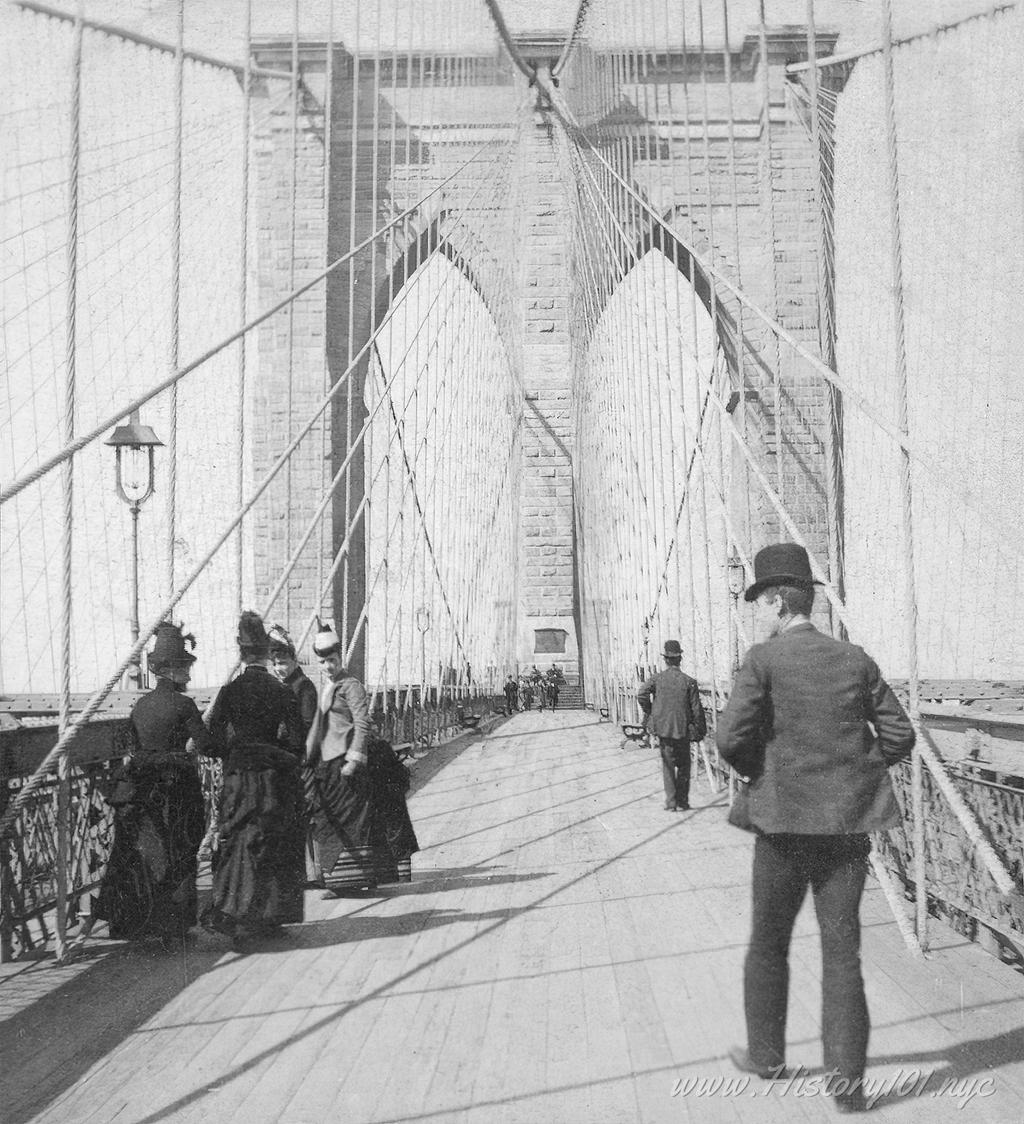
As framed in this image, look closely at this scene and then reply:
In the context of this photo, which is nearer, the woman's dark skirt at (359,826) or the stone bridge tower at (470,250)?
the woman's dark skirt at (359,826)

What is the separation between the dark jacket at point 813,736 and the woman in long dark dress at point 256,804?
186 centimetres

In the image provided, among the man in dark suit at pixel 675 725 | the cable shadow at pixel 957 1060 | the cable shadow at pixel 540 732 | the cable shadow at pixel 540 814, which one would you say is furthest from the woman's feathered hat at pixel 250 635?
the cable shadow at pixel 540 732

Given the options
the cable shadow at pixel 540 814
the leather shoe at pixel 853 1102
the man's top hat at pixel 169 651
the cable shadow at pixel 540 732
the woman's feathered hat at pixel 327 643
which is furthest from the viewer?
the cable shadow at pixel 540 732

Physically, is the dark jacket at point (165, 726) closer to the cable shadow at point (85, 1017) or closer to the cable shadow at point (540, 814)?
the cable shadow at point (85, 1017)

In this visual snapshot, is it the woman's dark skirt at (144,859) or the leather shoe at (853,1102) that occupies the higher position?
the woman's dark skirt at (144,859)

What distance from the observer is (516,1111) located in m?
2.28

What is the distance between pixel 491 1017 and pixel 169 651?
1.56 meters

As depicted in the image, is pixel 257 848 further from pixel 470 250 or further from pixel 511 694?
pixel 511 694

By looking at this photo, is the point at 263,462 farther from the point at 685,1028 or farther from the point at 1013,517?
the point at 685,1028

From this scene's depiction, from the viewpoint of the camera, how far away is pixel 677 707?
7.14 meters

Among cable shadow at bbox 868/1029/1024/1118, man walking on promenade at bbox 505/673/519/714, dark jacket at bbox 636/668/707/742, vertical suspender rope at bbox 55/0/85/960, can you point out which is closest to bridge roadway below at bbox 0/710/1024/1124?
cable shadow at bbox 868/1029/1024/1118

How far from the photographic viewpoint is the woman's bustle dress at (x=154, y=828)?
3.79 metres

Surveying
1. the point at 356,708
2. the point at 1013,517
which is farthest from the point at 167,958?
the point at 1013,517

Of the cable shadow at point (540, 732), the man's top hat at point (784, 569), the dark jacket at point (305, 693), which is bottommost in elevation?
the cable shadow at point (540, 732)
